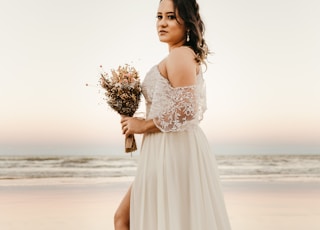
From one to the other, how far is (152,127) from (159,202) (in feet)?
1.28

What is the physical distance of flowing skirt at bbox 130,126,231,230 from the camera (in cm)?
294

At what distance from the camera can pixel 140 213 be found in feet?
9.75

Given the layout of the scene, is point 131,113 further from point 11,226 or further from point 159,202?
point 11,226

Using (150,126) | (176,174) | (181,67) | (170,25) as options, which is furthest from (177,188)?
(170,25)

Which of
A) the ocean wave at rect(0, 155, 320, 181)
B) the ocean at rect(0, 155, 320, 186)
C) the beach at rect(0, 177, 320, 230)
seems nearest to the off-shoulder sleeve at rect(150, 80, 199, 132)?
the beach at rect(0, 177, 320, 230)

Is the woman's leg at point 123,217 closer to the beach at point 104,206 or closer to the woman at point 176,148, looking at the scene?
the woman at point 176,148

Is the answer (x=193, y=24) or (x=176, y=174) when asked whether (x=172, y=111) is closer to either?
(x=176, y=174)

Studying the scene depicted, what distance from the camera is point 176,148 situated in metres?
2.99

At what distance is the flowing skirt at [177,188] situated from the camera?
2.94 meters

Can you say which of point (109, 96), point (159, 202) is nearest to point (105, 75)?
point (109, 96)

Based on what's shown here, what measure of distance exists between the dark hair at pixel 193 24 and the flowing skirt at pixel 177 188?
1.38 feet

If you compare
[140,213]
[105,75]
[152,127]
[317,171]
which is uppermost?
[105,75]

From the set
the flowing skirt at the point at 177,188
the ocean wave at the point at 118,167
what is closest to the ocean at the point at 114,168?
the ocean wave at the point at 118,167

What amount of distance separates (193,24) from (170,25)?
0.12m
